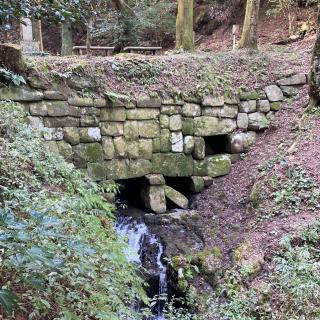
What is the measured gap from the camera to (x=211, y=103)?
22.2ft

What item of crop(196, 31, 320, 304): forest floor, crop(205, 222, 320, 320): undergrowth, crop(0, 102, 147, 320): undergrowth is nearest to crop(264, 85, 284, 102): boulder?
crop(196, 31, 320, 304): forest floor

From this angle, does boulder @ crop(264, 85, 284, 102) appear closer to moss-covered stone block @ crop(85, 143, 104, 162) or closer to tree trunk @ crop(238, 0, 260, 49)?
tree trunk @ crop(238, 0, 260, 49)

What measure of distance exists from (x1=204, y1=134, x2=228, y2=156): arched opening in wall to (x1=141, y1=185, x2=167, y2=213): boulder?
53.1 inches

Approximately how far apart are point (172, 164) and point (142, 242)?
157 centimetres

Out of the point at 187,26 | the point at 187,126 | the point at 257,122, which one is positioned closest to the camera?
the point at 187,126

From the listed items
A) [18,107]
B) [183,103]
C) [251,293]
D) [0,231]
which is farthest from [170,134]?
[0,231]

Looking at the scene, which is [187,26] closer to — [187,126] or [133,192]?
[187,126]

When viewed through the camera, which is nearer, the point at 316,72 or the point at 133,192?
the point at 316,72

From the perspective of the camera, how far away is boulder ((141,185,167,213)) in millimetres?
6316

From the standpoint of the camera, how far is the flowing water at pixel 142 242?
496 cm

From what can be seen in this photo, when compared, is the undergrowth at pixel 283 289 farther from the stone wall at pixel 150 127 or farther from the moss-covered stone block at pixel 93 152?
the moss-covered stone block at pixel 93 152

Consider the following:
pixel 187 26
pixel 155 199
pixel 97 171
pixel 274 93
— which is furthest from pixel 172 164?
pixel 187 26

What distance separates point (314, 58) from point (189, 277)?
4.19 m

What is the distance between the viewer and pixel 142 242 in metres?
5.60
